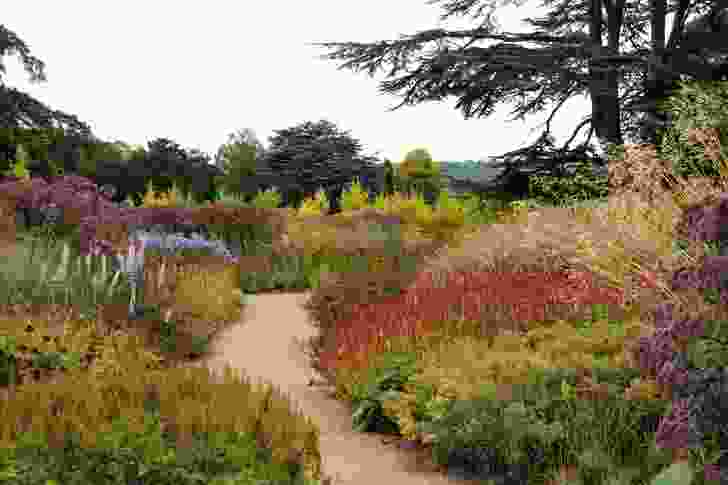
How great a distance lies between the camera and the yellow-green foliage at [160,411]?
132 inches

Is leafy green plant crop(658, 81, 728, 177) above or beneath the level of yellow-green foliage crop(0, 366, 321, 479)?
above

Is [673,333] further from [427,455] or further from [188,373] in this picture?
[188,373]

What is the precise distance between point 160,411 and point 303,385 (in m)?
3.41

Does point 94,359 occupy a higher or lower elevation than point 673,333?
lower

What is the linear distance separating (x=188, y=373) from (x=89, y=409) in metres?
0.82

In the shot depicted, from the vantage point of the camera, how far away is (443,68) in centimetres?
1830

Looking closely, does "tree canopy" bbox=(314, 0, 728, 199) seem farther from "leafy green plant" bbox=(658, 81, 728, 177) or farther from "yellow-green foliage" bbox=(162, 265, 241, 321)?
"yellow-green foliage" bbox=(162, 265, 241, 321)

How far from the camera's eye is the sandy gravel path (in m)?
4.66

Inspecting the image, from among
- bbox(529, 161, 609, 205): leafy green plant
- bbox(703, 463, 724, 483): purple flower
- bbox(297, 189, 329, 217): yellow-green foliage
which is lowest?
bbox(703, 463, 724, 483): purple flower

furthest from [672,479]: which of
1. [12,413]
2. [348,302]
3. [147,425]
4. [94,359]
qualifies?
[348,302]

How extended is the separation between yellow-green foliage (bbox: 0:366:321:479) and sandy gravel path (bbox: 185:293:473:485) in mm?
576

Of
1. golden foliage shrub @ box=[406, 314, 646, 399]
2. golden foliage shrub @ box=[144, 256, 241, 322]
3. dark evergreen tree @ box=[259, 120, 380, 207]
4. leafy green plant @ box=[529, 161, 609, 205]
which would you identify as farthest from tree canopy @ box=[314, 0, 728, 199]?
dark evergreen tree @ box=[259, 120, 380, 207]

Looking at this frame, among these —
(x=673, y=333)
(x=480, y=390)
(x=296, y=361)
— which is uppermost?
(x=673, y=333)

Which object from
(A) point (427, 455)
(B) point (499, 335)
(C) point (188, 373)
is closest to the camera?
(C) point (188, 373)
